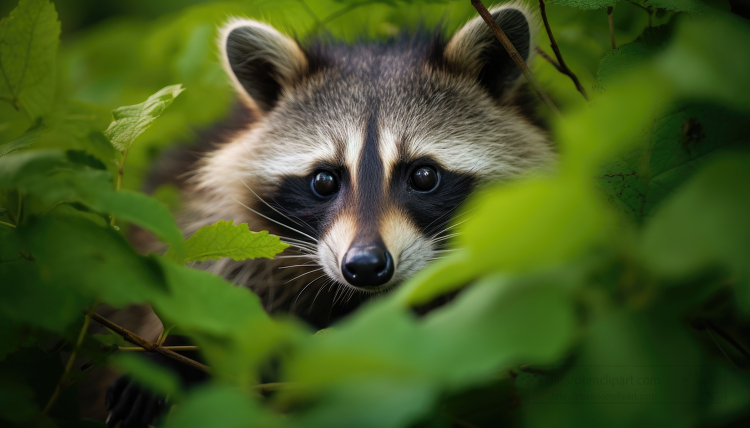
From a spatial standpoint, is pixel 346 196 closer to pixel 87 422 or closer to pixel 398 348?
pixel 87 422

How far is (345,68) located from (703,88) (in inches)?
76.3

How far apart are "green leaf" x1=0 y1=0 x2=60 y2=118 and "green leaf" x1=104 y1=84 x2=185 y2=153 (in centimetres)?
27

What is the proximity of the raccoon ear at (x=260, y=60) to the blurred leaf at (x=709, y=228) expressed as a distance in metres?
2.05

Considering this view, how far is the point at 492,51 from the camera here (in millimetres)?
2342

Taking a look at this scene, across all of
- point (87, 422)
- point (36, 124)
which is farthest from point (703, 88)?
point (36, 124)

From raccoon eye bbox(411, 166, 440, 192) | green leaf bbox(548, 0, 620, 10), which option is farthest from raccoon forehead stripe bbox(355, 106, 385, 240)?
green leaf bbox(548, 0, 620, 10)

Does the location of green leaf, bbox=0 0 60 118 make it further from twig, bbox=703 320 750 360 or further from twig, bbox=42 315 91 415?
twig, bbox=703 320 750 360

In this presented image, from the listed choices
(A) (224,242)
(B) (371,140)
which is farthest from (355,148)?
(A) (224,242)

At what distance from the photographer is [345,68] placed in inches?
98.0

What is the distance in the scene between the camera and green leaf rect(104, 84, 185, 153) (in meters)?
1.39

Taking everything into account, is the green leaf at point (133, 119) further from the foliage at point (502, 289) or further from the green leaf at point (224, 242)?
the green leaf at point (224, 242)

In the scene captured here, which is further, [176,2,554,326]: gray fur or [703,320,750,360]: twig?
[176,2,554,326]: gray fur

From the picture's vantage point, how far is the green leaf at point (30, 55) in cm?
143

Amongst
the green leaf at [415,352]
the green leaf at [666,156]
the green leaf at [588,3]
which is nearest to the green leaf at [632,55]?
the green leaf at [588,3]
